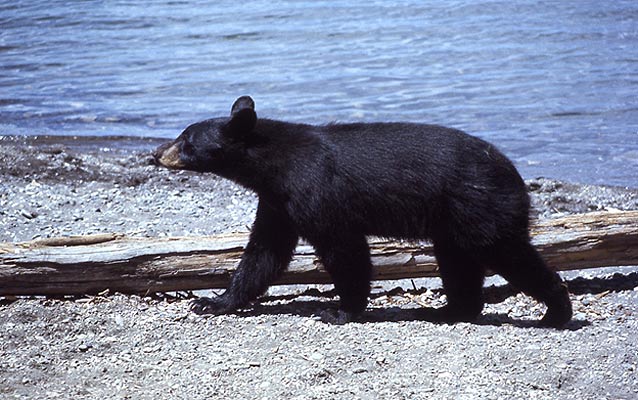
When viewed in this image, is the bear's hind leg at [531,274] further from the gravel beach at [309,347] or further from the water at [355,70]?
the water at [355,70]

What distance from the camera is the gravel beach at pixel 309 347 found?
16.3 ft

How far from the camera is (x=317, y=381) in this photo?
5020 mm

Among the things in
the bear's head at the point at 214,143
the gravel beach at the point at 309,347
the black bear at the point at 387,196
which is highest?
the bear's head at the point at 214,143

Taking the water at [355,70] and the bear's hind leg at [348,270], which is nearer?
the bear's hind leg at [348,270]

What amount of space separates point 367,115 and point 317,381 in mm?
8694

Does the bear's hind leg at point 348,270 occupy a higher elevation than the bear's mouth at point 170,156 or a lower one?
lower

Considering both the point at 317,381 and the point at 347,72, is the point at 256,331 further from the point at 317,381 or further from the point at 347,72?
the point at 347,72

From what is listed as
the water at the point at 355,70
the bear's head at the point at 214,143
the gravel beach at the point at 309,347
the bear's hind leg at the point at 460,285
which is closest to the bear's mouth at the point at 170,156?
the bear's head at the point at 214,143

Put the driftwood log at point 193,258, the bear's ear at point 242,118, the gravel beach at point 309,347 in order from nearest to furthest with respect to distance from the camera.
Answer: the gravel beach at point 309,347, the bear's ear at point 242,118, the driftwood log at point 193,258

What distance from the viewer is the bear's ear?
6.09m

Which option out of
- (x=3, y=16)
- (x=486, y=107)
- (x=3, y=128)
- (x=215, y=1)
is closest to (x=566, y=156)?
(x=486, y=107)

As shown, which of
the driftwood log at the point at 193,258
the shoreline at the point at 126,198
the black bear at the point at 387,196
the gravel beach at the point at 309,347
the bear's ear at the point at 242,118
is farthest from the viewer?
the shoreline at the point at 126,198

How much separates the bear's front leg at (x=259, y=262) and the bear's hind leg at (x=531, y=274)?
1298 mm

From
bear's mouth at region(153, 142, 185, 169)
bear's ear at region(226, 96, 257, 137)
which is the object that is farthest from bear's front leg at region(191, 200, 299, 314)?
bear's mouth at region(153, 142, 185, 169)
